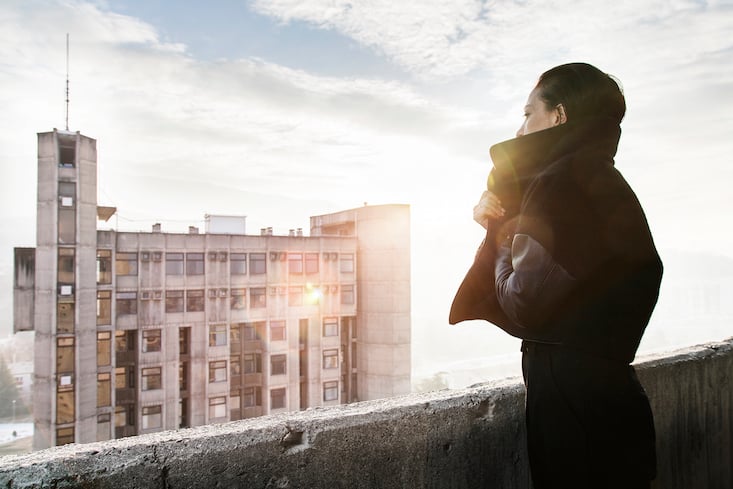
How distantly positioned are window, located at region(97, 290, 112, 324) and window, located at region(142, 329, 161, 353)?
2480 mm

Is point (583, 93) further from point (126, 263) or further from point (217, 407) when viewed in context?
point (217, 407)

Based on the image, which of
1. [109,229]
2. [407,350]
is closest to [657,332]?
[407,350]

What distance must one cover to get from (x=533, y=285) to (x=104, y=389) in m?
36.0

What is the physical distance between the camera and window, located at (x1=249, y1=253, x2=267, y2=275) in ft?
120

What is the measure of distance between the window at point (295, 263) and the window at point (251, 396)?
9596 mm

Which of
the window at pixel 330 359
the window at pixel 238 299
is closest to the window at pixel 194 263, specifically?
the window at pixel 238 299

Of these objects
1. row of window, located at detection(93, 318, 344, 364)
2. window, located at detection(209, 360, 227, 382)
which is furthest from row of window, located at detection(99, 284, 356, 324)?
window, located at detection(209, 360, 227, 382)

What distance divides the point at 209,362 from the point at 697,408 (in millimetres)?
35933

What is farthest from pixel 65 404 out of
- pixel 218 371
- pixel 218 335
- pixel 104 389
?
pixel 218 335

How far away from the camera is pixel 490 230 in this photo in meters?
1.69

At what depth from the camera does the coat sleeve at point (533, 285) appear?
144cm

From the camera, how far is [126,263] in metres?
32.2

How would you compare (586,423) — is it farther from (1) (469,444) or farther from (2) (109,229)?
(2) (109,229)

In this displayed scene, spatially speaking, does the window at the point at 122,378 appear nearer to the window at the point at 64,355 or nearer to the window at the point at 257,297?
the window at the point at 64,355
